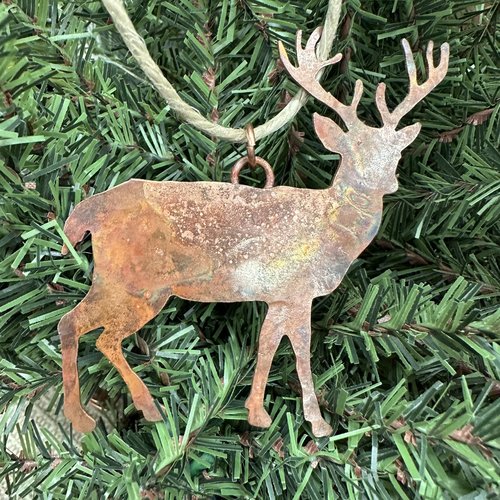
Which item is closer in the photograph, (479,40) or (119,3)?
(119,3)

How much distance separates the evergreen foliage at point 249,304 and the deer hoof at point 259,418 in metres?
0.01

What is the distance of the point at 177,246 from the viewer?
1.38 feet

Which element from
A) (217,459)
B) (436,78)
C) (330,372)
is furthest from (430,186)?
(217,459)

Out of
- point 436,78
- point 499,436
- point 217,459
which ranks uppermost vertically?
point 436,78

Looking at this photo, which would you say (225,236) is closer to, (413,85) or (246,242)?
(246,242)

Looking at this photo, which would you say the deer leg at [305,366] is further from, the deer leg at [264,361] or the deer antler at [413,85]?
the deer antler at [413,85]

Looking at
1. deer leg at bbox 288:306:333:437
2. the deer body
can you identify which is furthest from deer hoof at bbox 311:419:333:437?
the deer body

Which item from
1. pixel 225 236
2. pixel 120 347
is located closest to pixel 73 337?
pixel 120 347

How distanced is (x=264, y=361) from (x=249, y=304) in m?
0.07

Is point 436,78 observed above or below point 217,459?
above

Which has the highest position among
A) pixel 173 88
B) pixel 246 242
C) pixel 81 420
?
pixel 173 88

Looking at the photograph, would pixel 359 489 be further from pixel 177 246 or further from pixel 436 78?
pixel 436 78

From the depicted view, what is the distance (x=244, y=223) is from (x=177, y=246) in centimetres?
6

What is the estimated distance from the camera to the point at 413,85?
0.45 meters
